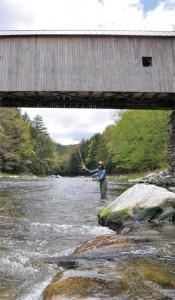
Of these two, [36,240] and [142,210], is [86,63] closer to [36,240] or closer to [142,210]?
[142,210]

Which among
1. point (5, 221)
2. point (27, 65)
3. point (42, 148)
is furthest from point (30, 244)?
point (42, 148)

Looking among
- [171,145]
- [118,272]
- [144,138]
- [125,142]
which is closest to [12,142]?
[125,142]

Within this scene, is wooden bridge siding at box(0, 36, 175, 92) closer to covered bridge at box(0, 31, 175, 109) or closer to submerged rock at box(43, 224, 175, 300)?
covered bridge at box(0, 31, 175, 109)

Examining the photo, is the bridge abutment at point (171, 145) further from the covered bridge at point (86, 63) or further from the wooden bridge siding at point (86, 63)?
the wooden bridge siding at point (86, 63)

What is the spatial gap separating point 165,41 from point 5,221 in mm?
12903

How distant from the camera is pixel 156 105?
64.6 feet

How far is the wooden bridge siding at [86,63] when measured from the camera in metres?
16.2

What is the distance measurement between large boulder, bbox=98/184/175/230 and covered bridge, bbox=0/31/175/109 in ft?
31.6

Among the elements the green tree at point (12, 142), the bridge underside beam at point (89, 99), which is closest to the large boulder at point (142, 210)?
the bridge underside beam at point (89, 99)

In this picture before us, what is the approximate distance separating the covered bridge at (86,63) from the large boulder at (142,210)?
9.65 meters

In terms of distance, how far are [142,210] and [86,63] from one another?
11.0 metres

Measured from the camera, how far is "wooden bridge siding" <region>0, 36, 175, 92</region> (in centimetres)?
→ 1623

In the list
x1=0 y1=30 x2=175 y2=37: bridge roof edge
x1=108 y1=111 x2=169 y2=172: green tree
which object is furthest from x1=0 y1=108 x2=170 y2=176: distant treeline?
x1=0 y1=30 x2=175 y2=37: bridge roof edge

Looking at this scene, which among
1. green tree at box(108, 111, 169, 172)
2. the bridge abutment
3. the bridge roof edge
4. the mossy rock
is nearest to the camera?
the mossy rock
